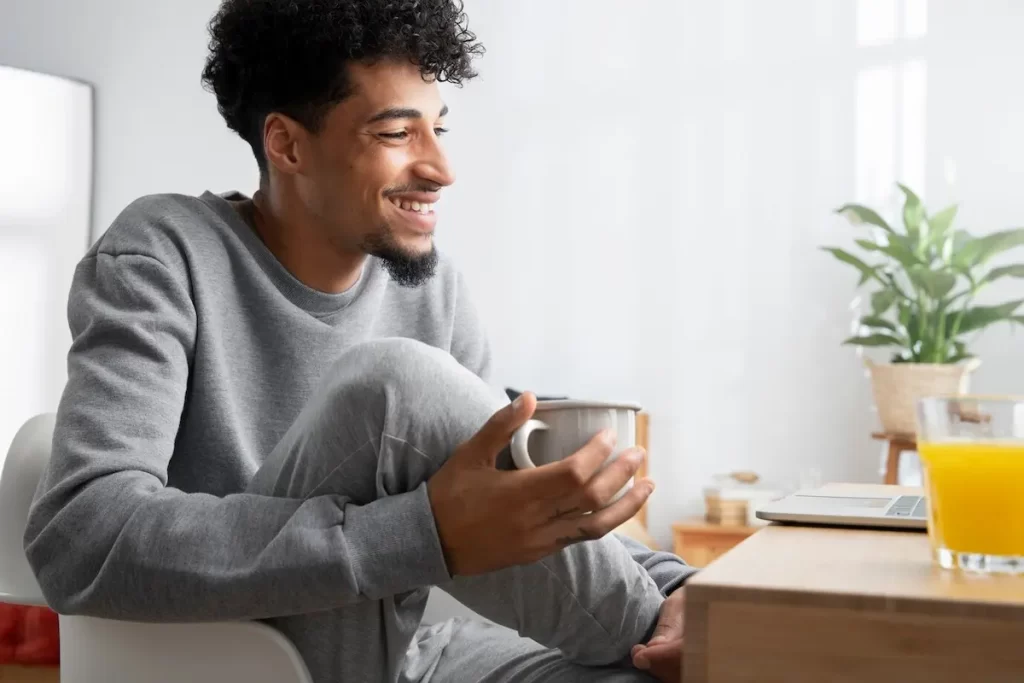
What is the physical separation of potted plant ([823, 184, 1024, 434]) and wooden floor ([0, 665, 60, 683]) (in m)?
2.27

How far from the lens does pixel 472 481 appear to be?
85cm

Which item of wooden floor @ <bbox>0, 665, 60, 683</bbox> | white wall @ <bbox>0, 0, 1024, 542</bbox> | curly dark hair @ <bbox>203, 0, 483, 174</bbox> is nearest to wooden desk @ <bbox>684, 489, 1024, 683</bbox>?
curly dark hair @ <bbox>203, 0, 483, 174</bbox>

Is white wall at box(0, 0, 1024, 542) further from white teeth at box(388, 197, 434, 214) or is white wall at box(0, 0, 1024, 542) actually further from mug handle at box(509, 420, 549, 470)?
mug handle at box(509, 420, 549, 470)

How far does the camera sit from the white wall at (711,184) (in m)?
3.56

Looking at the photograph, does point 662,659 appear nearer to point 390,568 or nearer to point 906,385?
point 390,568

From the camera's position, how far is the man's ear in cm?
143

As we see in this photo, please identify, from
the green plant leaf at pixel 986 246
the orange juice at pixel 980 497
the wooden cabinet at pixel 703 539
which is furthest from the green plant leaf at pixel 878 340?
the orange juice at pixel 980 497

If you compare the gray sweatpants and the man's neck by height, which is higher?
the man's neck

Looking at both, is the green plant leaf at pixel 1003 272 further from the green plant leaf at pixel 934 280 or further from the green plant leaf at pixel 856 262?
the green plant leaf at pixel 856 262

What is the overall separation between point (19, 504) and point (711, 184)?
292 centimetres

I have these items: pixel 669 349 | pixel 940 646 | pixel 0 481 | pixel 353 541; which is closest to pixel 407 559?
pixel 353 541

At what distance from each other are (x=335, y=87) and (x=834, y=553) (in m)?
0.91

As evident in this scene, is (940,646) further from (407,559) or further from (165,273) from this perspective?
(165,273)

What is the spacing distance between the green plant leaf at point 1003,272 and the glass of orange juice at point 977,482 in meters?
2.70
